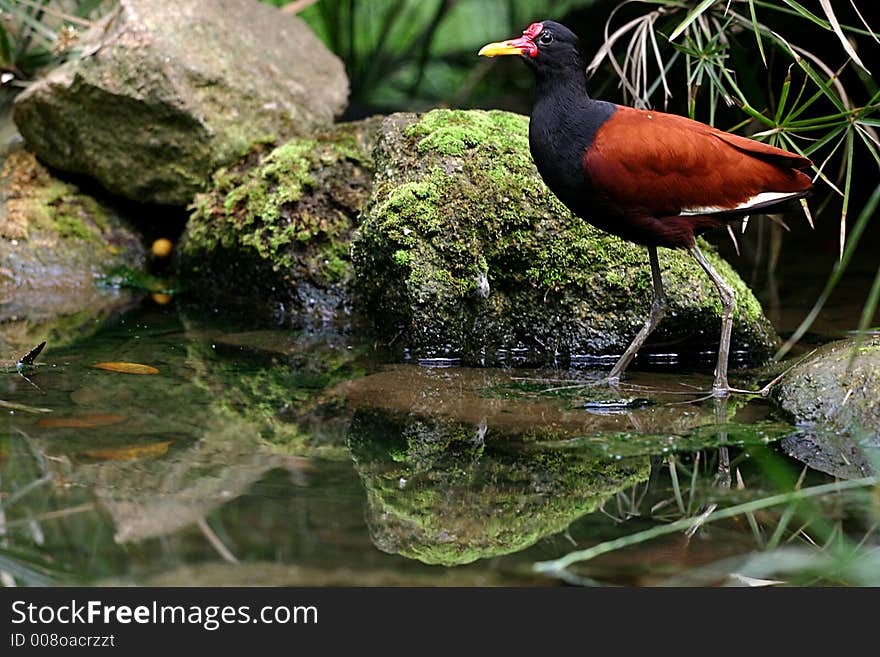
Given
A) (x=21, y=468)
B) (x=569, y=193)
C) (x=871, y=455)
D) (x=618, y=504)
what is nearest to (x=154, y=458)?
(x=21, y=468)

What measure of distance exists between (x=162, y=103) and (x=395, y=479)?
356cm

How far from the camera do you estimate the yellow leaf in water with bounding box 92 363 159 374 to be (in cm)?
448

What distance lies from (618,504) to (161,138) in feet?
13.6

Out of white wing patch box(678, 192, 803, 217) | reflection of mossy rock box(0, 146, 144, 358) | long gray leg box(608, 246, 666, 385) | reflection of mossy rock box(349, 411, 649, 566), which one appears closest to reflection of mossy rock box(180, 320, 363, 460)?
reflection of mossy rock box(349, 411, 649, 566)

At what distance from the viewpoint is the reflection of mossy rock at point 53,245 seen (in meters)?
6.01

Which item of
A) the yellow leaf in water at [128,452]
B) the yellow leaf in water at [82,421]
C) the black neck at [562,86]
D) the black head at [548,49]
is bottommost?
the yellow leaf in water at [128,452]

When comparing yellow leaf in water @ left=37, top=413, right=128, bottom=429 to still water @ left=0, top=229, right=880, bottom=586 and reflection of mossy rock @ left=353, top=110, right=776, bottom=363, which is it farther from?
reflection of mossy rock @ left=353, top=110, right=776, bottom=363

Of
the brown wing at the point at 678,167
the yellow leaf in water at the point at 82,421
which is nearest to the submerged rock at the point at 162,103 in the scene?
the yellow leaf in water at the point at 82,421

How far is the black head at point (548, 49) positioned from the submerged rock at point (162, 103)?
8.13 feet

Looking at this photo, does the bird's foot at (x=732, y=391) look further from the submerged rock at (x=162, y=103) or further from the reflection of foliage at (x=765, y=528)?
the submerged rock at (x=162, y=103)

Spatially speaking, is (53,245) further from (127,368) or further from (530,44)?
(530,44)

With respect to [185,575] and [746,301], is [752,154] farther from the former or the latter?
[185,575]

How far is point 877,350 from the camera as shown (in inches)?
150

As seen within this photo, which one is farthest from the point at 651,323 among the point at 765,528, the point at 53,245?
the point at 53,245
